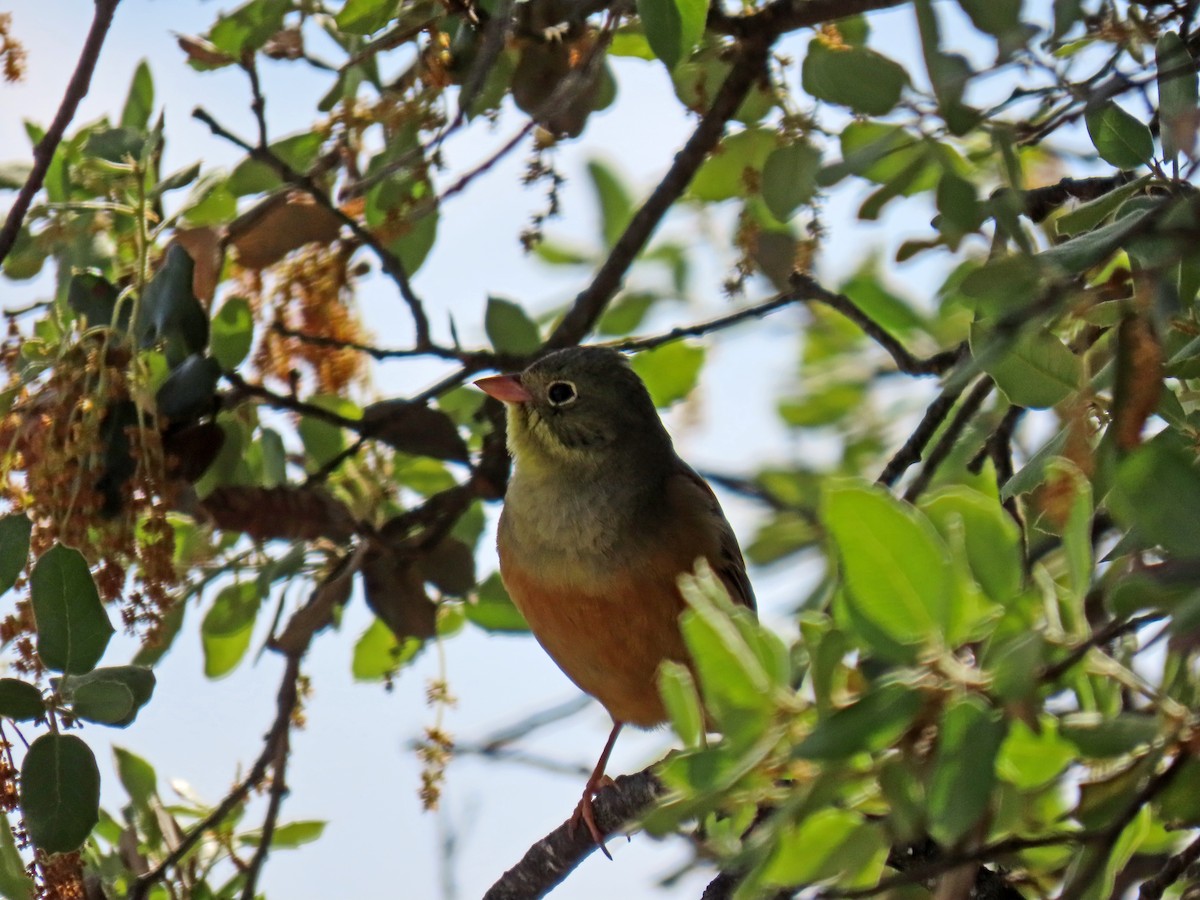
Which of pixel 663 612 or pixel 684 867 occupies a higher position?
pixel 663 612

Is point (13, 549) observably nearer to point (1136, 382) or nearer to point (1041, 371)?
point (1041, 371)

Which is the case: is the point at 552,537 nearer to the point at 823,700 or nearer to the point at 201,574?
Answer: the point at 201,574

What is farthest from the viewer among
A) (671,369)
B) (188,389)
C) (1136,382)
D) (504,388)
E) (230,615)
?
(671,369)

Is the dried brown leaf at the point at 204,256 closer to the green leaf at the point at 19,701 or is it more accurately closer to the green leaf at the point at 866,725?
the green leaf at the point at 19,701

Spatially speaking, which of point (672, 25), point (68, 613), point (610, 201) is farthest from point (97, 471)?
point (610, 201)

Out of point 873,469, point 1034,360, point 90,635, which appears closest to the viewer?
point 1034,360

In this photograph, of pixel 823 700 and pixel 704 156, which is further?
pixel 704 156

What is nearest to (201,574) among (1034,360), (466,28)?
(466,28)

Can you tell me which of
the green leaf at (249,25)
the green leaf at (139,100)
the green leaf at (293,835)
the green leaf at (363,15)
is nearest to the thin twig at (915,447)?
the green leaf at (363,15)

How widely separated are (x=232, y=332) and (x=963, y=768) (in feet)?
10.5

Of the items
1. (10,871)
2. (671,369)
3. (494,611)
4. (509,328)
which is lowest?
(10,871)

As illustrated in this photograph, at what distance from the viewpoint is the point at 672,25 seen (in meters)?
3.17

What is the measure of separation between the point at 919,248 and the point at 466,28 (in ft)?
4.61

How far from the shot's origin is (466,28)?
13.2ft
